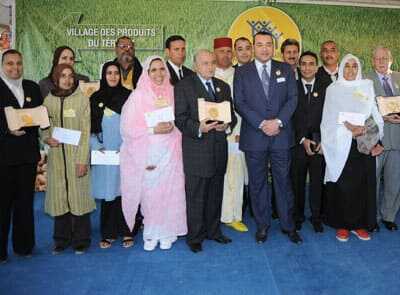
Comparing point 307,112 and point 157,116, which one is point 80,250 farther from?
point 307,112

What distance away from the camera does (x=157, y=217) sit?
11.9 ft

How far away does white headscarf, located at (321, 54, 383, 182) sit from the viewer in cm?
382

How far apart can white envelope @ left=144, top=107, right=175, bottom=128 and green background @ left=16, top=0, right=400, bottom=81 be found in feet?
8.95

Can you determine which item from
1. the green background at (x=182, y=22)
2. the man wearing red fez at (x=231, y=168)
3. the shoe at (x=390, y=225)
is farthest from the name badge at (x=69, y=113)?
the shoe at (x=390, y=225)

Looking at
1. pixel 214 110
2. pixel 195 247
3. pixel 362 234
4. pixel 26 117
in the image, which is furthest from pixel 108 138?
pixel 362 234

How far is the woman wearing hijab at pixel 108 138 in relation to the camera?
11.6ft

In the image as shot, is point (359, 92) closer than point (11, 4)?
Yes

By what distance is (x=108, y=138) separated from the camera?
3564 mm

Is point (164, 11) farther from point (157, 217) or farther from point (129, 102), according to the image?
point (157, 217)

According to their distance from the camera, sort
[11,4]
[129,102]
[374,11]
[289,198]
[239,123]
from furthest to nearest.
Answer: [374,11] < [11,4] < [239,123] < [289,198] < [129,102]

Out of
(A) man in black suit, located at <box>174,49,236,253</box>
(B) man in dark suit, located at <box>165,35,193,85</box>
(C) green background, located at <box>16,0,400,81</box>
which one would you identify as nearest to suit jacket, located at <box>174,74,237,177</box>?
(A) man in black suit, located at <box>174,49,236,253</box>

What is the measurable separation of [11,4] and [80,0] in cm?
92

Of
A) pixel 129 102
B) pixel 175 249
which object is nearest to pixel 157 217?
pixel 175 249

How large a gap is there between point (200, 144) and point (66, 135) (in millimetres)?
1091
